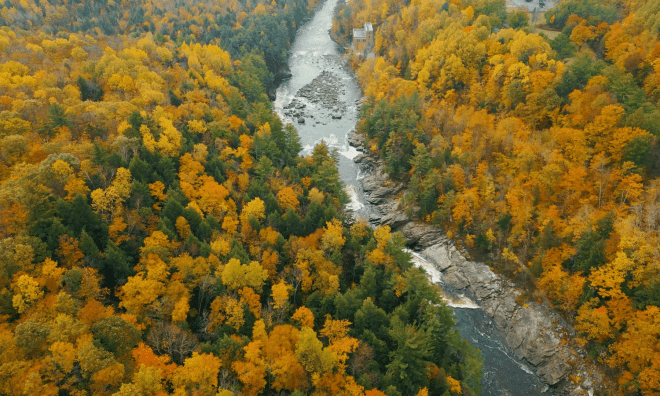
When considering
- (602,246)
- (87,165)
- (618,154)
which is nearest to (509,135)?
(618,154)

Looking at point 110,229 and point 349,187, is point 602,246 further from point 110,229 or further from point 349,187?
point 110,229

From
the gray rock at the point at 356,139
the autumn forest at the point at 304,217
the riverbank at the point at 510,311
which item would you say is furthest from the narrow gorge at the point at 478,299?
the autumn forest at the point at 304,217

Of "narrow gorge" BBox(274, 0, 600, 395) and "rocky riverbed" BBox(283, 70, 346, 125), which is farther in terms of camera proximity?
"rocky riverbed" BBox(283, 70, 346, 125)

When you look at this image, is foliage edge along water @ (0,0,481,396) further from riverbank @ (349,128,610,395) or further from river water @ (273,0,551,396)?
riverbank @ (349,128,610,395)

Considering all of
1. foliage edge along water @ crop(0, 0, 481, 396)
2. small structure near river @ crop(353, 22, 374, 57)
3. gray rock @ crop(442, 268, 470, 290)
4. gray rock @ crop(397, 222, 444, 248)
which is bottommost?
gray rock @ crop(442, 268, 470, 290)

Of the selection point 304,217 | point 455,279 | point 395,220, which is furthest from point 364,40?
point 455,279

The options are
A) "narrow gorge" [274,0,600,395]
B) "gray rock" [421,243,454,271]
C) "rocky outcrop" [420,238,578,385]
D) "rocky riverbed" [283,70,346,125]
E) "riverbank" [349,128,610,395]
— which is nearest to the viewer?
"riverbank" [349,128,610,395]

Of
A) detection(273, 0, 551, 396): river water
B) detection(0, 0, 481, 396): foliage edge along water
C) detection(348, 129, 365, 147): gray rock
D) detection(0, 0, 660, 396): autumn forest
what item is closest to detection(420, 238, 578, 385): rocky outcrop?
detection(273, 0, 551, 396): river water

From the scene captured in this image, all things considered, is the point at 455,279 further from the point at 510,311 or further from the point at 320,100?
the point at 320,100
